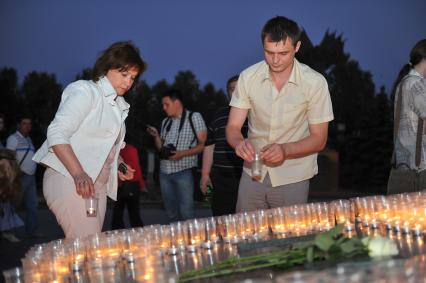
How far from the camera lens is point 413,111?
507cm

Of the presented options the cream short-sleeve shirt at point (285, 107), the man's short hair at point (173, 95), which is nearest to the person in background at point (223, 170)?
the cream short-sleeve shirt at point (285, 107)

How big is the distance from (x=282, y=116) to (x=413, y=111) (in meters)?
1.48

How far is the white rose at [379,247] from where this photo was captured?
7.57 feet

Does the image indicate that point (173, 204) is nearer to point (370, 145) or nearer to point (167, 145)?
point (167, 145)

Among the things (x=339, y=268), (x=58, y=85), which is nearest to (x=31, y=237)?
(x=339, y=268)

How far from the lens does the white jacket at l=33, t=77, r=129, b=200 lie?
3.65 meters

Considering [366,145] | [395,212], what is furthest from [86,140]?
[366,145]

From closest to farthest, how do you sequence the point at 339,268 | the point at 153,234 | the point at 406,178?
the point at 339,268 → the point at 153,234 → the point at 406,178

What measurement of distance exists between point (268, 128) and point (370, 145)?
17082 millimetres

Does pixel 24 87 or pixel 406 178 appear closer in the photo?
pixel 406 178

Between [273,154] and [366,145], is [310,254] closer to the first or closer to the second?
[273,154]

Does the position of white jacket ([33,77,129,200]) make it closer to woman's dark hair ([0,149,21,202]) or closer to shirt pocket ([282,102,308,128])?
shirt pocket ([282,102,308,128])

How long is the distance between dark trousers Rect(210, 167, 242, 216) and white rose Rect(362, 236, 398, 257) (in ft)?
11.5

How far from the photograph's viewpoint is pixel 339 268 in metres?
1.90
